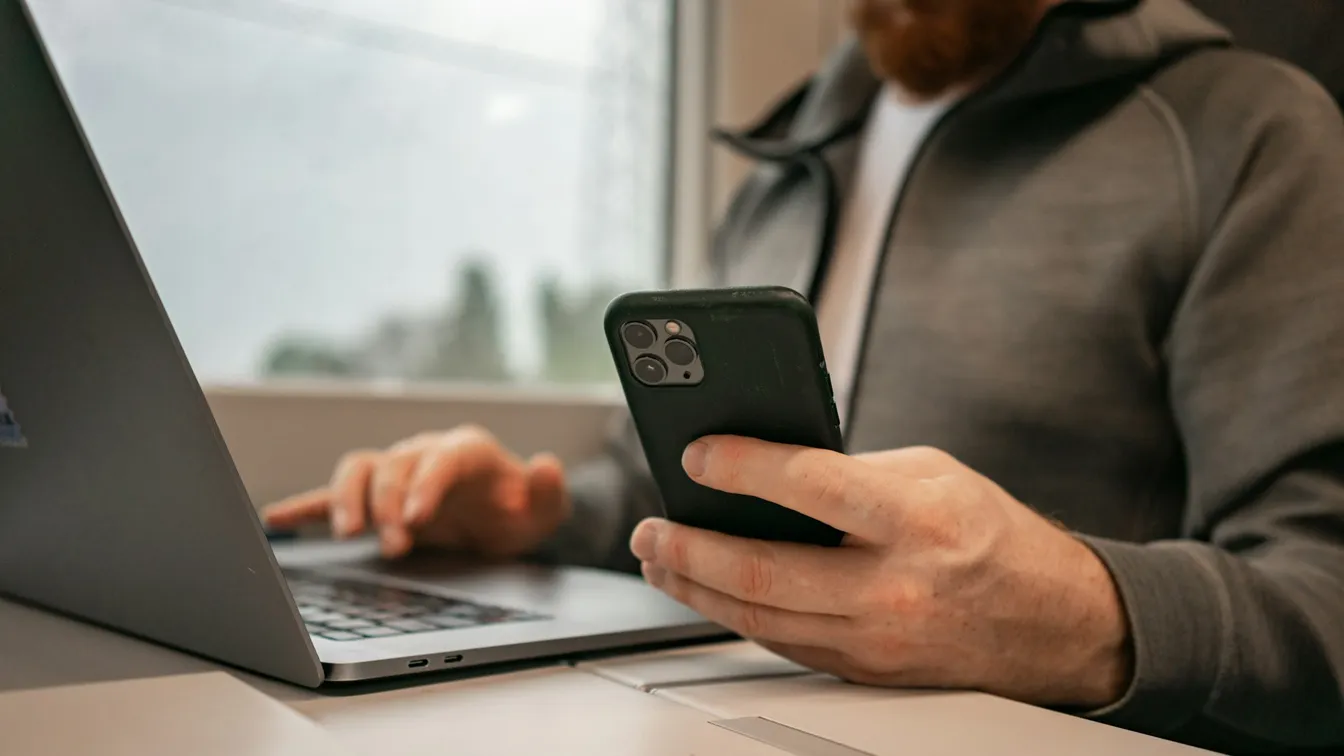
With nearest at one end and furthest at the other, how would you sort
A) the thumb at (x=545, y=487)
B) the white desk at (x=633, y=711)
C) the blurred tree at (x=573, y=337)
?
1. the white desk at (x=633, y=711)
2. the thumb at (x=545, y=487)
3. the blurred tree at (x=573, y=337)

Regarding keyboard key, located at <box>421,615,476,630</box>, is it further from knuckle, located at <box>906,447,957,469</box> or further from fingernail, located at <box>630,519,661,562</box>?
knuckle, located at <box>906,447,957,469</box>

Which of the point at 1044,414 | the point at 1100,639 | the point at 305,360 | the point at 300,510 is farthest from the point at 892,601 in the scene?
the point at 305,360

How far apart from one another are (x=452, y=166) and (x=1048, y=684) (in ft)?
3.01

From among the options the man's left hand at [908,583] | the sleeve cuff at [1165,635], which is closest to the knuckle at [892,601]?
the man's left hand at [908,583]

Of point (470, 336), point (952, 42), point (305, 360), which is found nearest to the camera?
point (952, 42)

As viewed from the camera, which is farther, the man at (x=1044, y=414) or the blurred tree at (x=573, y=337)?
the blurred tree at (x=573, y=337)

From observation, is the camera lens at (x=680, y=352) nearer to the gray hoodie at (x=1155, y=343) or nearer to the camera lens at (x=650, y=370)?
the camera lens at (x=650, y=370)

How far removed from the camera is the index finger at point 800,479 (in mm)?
380

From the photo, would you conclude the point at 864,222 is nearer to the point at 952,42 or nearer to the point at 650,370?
the point at 952,42

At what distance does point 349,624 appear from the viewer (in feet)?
1.51

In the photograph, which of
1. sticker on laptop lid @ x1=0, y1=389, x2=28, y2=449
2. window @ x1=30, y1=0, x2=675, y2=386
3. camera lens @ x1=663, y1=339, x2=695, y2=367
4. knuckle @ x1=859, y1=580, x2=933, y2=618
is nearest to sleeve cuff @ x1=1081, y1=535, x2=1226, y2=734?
knuckle @ x1=859, y1=580, x2=933, y2=618

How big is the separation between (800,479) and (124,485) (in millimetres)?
→ 254

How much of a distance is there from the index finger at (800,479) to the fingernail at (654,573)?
7 cm

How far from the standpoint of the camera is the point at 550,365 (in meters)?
1.26
